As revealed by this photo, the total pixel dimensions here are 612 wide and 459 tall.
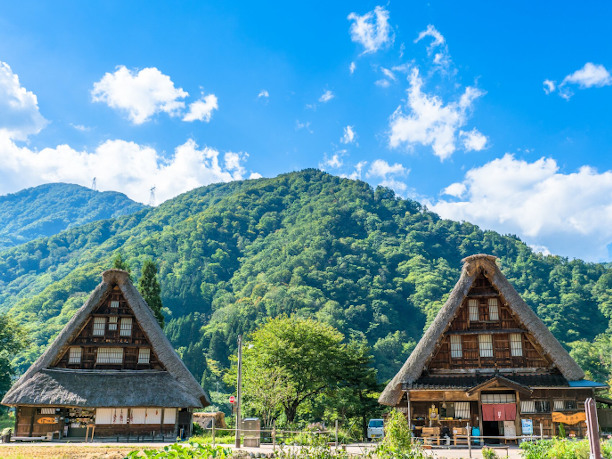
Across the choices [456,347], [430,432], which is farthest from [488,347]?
[430,432]

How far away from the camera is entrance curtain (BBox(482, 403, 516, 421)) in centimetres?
2697

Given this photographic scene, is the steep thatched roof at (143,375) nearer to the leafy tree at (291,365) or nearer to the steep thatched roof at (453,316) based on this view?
the leafy tree at (291,365)

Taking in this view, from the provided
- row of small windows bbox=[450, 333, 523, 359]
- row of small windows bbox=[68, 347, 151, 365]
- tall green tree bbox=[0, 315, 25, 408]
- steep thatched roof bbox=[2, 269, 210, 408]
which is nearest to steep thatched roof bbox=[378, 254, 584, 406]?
row of small windows bbox=[450, 333, 523, 359]

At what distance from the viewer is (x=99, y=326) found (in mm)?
32250

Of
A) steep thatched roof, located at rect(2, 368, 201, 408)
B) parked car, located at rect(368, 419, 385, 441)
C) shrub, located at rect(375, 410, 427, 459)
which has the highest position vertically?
steep thatched roof, located at rect(2, 368, 201, 408)

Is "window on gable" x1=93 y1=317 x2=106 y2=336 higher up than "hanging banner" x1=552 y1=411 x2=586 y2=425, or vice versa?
"window on gable" x1=93 y1=317 x2=106 y2=336

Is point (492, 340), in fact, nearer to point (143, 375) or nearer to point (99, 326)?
point (143, 375)

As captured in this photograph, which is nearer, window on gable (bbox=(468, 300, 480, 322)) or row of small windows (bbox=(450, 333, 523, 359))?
row of small windows (bbox=(450, 333, 523, 359))

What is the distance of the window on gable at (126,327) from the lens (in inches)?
1276

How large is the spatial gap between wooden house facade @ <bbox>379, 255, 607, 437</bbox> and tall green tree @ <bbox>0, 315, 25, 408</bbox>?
31.1 meters

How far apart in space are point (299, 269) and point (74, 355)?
8415cm

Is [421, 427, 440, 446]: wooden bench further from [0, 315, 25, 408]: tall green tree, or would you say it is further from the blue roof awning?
[0, 315, 25, 408]: tall green tree

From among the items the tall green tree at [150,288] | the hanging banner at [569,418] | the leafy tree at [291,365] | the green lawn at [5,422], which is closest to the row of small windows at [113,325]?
the tall green tree at [150,288]

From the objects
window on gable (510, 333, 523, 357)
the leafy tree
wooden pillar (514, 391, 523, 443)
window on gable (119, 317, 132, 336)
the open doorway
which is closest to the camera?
wooden pillar (514, 391, 523, 443)
